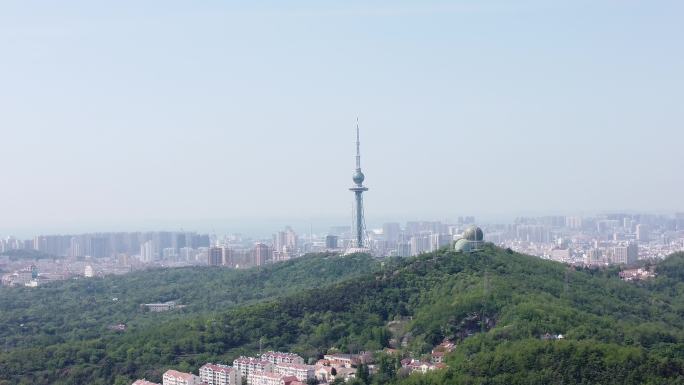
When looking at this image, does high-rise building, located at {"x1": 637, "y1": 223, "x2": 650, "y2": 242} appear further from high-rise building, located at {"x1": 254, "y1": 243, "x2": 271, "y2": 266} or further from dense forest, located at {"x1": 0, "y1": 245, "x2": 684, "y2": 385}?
dense forest, located at {"x1": 0, "y1": 245, "x2": 684, "y2": 385}

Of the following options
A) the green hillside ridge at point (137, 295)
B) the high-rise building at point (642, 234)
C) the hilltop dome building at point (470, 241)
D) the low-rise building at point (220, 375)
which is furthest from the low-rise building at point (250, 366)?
the high-rise building at point (642, 234)

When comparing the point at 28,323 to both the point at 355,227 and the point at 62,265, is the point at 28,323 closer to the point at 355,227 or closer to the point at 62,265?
the point at 355,227

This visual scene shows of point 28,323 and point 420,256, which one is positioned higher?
point 420,256

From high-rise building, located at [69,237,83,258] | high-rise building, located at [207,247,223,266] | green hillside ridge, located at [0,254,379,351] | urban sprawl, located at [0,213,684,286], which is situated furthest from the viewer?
high-rise building, located at [69,237,83,258]

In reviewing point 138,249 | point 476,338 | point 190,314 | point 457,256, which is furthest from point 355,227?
point 138,249

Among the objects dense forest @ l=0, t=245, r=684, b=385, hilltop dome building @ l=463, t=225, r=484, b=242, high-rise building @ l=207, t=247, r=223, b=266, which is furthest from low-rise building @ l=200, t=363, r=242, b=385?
high-rise building @ l=207, t=247, r=223, b=266

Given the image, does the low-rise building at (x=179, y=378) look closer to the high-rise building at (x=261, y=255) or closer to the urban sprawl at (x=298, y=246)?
the urban sprawl at (x=298, y=246)
